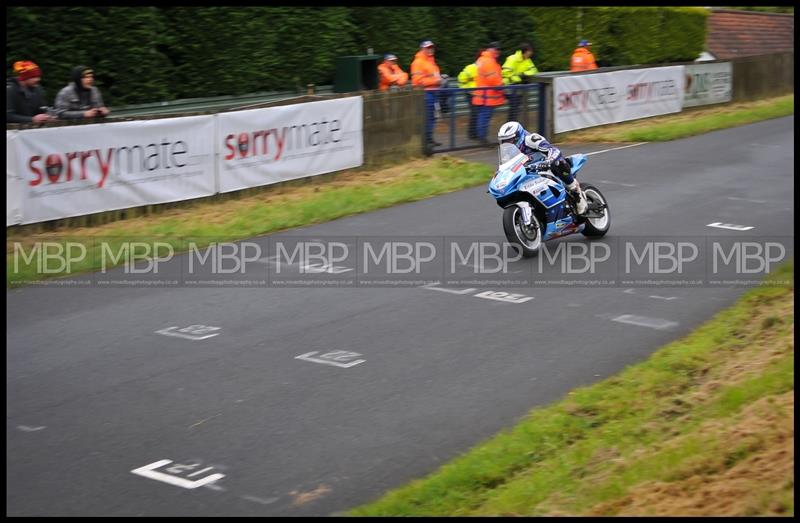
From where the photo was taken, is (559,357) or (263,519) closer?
(263,519)

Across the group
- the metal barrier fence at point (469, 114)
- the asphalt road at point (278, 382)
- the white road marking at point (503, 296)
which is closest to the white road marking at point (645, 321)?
the asphalt road at point (278, 382)

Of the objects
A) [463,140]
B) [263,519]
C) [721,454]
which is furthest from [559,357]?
[463,140]

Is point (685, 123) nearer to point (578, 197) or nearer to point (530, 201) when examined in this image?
point (578, 197)

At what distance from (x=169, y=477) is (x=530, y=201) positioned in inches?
277

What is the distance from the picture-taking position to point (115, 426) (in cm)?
762

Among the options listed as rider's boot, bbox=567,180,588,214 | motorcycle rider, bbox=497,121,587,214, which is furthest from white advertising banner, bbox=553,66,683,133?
motorcycle rider, bbox=497,121,587,214

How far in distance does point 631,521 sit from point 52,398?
4.76 metres

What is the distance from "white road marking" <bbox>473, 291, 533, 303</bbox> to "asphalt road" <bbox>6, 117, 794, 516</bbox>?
3.6 inches

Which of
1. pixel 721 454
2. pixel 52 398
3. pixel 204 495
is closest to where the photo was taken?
pixel 721 454

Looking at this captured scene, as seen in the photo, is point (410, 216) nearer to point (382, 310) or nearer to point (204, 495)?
point (382, 310)

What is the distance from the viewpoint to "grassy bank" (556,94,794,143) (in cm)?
2302

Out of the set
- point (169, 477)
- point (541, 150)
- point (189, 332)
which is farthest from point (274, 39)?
point (169, 477)

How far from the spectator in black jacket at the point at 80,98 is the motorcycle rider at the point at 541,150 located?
19.0 ft

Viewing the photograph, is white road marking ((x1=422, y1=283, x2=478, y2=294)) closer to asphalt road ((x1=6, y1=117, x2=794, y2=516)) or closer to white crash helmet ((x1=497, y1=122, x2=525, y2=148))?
asphalt road ((x1=6, y1=117, x2=794, y2=516))
